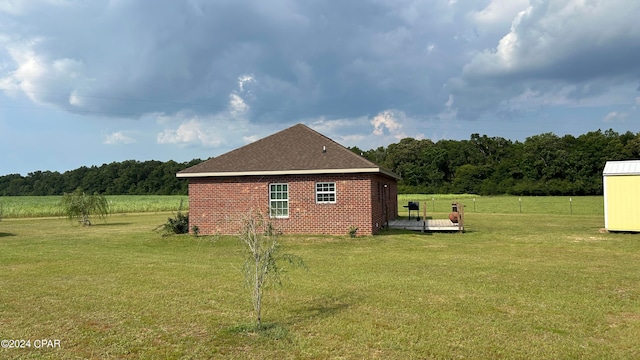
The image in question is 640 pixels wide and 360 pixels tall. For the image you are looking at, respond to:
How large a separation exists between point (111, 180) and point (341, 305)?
104995 millimetres

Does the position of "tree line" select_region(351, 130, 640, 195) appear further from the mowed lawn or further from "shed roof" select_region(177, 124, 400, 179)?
the mowed lawn

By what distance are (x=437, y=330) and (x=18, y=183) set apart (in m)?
128

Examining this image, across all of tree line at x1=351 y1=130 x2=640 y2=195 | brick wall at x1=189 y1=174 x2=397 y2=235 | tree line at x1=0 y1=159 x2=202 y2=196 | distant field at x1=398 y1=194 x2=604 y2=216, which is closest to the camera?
brick wall at x1=189 y1=174 x2=397 y2=235

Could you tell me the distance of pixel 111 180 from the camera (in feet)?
330

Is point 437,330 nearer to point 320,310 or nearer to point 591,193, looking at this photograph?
point 320,310

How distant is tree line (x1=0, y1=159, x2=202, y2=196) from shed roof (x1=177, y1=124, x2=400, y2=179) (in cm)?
7286

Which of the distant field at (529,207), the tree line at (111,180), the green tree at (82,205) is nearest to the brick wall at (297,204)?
the distant field at (529,207)

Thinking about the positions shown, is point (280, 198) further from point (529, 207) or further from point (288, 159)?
point (529, 207)

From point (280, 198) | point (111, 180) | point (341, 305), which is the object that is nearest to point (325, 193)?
point (280, 198)

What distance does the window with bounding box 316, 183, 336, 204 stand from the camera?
18250mm

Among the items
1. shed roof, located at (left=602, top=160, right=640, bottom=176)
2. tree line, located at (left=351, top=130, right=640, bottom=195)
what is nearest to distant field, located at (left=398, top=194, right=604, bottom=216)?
shed roof, located at (left=602, top=160, right=640, bottom=176)

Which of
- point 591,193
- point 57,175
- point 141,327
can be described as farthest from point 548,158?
point 57,175

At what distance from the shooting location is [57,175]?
10775 centimetres

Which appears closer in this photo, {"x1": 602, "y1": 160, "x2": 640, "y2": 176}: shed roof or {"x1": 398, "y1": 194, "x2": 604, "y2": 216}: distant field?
{"x1": 602, "y1": 160, "x2": 640, "y2": 176}: shed roof
